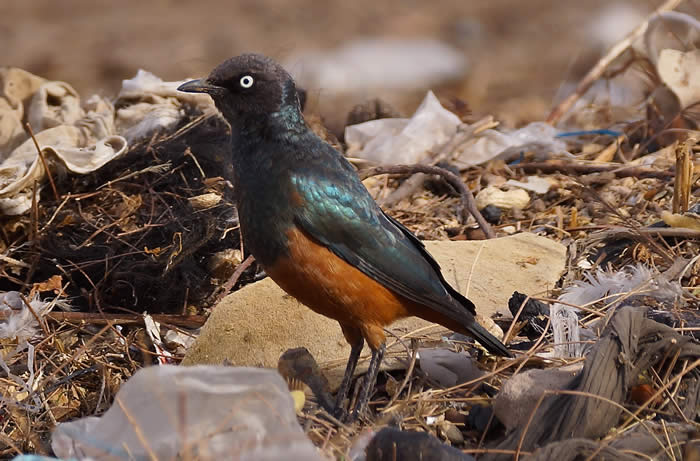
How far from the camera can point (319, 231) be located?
125 inches

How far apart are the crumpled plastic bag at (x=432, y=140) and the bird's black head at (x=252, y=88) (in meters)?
1.93

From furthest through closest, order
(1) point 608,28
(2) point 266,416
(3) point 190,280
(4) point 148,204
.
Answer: (1) point 608,28
(4) point 148,204
(3) point 190,280
(2) point 266,416

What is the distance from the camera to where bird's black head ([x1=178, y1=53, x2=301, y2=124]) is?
11.0 feet

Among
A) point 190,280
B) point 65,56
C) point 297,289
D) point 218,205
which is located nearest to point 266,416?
point 297,289

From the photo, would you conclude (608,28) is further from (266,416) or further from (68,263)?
(266,416)

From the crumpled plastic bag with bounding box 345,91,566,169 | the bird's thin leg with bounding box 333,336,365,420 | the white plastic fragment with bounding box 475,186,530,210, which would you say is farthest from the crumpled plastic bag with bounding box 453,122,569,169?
the bird's thin leg with bounding box 333,336,365,420

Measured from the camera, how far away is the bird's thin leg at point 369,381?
3.13m

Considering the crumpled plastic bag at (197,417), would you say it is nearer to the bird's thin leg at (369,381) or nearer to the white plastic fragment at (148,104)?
the bird's thin leg at (369,381)

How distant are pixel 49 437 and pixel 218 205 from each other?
4.79ft

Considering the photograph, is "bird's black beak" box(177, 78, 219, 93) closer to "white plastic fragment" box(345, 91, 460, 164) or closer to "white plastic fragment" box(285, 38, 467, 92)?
"white plastic fragment" box(345, 91, 460, 164)

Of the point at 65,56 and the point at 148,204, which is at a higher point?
the point at 148,204

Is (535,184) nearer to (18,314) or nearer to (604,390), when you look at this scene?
(604,390)

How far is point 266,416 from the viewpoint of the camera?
2414 mm

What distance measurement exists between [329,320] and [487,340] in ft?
2.81
